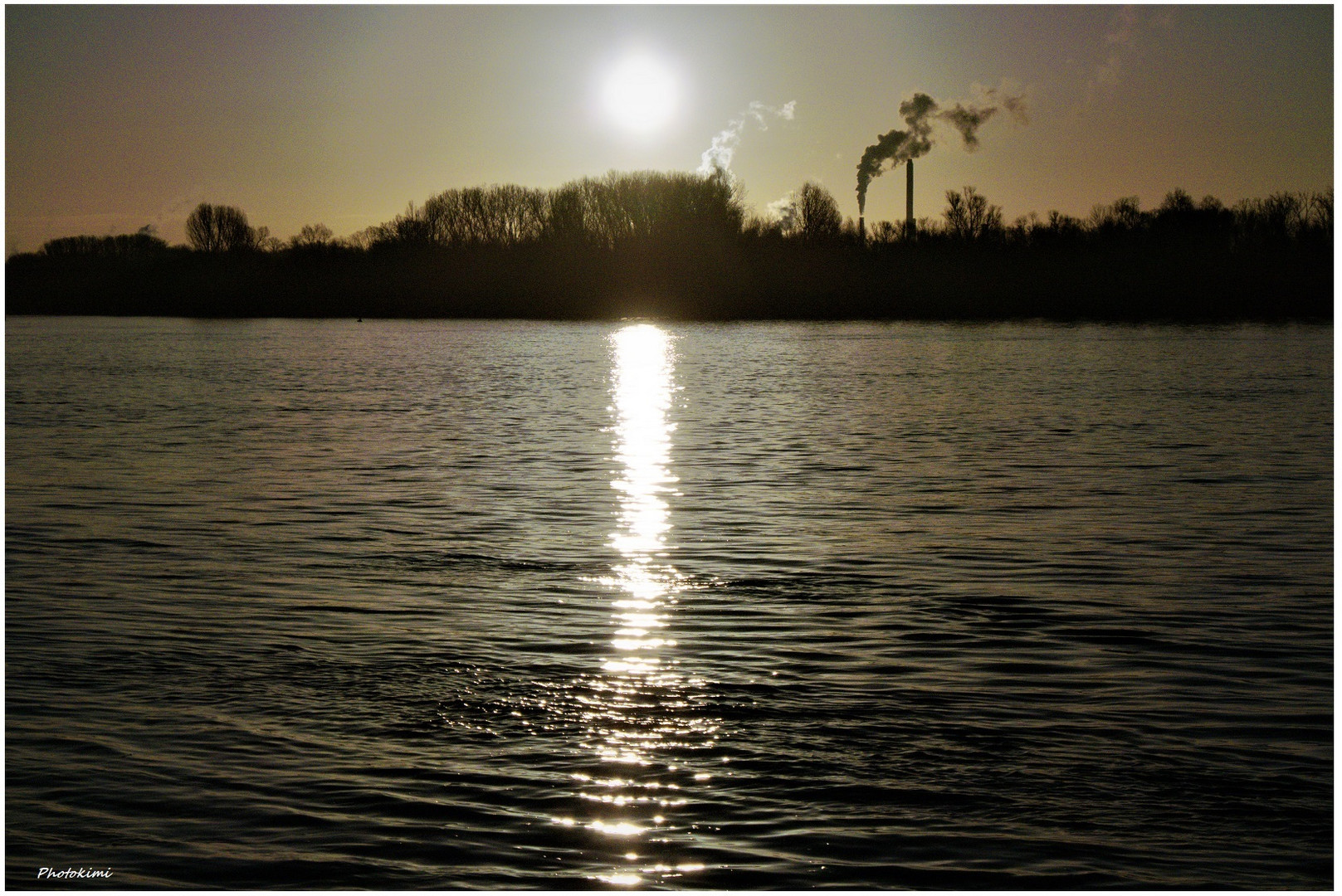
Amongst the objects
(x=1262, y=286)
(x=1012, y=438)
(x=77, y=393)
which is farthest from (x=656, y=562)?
(x=1262, y=286)

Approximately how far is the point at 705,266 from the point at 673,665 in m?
111

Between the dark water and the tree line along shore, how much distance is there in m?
88.0

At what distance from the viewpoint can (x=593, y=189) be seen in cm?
12650

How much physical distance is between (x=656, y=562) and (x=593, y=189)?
382ft

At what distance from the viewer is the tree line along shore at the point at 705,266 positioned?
4126 inches

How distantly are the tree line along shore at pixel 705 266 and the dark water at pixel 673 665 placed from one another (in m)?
88.0

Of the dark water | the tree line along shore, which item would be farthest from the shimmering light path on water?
the tree line along shore

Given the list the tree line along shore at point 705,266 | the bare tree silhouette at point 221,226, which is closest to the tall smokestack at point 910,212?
the tree line along shore at point 705,266

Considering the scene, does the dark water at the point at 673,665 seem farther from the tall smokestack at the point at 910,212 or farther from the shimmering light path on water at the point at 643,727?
the tall smokestack at the point at 910,212

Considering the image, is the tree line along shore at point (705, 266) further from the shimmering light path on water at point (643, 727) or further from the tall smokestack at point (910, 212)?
the shimmering light path on water at point (643, 727)

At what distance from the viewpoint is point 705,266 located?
11944 centimetres

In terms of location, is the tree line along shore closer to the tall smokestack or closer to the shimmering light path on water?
the tall smokestack

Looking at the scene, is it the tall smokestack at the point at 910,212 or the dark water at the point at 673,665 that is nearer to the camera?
the dark water at the point at 673,665

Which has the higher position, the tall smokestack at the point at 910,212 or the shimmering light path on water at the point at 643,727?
the tall smokestack at the point at 910,212
